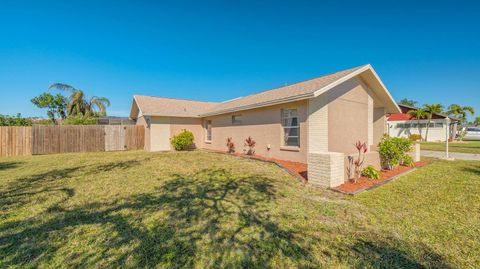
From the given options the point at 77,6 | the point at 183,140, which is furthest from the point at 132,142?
the point at 77,6

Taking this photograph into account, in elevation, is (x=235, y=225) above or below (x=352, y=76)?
below

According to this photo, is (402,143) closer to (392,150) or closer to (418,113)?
(392,150)

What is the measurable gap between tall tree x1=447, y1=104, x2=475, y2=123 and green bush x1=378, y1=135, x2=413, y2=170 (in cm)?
3000

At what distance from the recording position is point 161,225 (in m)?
3.47

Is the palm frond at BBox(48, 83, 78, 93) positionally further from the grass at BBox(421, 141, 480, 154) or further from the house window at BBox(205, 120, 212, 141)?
the grass at BBox(421, 141, 480, 154)

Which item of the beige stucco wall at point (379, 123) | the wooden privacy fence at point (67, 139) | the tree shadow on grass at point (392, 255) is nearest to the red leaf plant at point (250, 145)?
the beige stucco wall at point (379, 123)

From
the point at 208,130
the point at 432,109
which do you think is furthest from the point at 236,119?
the point at 432,109

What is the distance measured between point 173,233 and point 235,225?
102 centimetres

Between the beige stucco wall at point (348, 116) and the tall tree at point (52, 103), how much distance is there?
3012 centimetres

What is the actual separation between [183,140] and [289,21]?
11267 millimetres

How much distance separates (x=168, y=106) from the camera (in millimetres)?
16531

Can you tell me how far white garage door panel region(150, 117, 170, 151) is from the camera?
1470 centimetres

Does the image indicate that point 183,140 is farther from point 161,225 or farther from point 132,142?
point 161,225

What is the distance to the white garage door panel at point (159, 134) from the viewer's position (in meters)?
14.7
